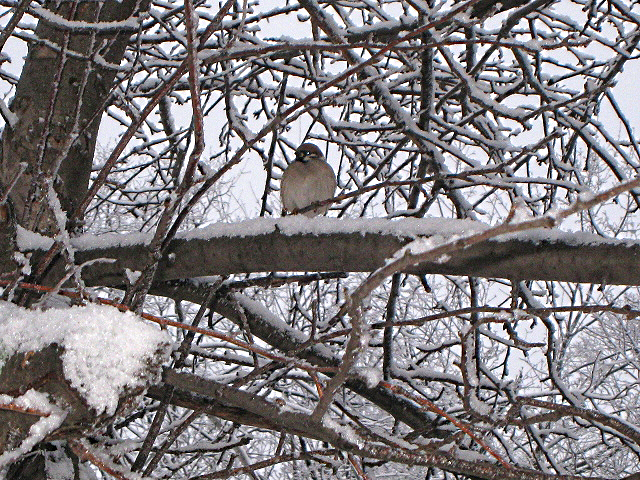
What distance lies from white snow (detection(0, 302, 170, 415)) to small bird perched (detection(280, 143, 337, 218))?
3.89m

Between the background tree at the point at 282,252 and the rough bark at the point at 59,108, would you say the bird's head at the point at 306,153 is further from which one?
the rough bark at the point at 59,108

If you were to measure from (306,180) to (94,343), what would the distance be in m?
4.05

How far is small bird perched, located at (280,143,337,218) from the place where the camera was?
521 cm

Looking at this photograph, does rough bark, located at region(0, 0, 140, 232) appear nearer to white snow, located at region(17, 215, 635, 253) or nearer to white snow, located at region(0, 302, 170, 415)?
white snow, located at region(17, 215, 635, 253)

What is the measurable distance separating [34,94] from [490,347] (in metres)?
9.04

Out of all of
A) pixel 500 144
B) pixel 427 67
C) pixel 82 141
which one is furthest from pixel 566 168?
pixel 82 141

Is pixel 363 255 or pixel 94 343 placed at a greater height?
pixel 363 255

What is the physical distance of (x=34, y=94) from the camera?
314 centimetres

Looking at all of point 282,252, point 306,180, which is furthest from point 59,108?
point 306,180

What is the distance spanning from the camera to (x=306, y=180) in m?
5.22

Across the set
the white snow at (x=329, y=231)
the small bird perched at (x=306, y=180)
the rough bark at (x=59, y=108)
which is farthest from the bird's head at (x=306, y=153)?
the white snow at (x=329, y=231)

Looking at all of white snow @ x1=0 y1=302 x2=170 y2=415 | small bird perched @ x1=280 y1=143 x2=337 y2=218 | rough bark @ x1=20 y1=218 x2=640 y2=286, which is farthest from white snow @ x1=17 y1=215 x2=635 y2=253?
small bird perched @ x1=280 y1=143 x2=337 y2=218

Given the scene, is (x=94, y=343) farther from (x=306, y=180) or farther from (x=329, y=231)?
(x=306, y=180)

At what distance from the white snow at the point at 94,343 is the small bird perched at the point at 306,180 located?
153 inches
